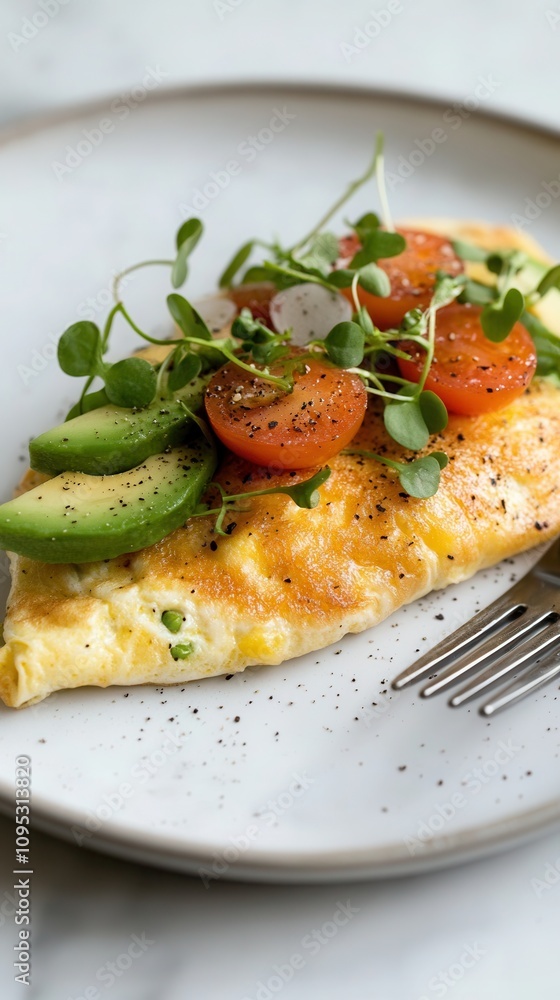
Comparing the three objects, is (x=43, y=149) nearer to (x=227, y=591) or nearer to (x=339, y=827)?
(x=227, y=591)

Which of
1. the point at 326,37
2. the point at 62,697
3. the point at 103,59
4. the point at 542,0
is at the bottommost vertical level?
the point at 62,697

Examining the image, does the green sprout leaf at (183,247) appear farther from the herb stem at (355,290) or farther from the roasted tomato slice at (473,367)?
the roasted tomato slice at (473,367)

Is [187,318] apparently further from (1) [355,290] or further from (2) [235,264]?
(2) [235,264]

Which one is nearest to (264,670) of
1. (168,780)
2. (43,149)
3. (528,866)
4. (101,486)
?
(168,780)

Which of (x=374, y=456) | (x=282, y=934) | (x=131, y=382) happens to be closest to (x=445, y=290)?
(x=374, y=456)

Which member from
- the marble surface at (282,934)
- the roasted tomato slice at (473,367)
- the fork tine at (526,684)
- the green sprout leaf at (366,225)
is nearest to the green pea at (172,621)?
the marble surface at (282,934)

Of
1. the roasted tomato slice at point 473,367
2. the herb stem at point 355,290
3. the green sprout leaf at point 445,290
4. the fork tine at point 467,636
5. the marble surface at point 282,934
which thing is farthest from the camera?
the green sprout leaf at point 445,290
